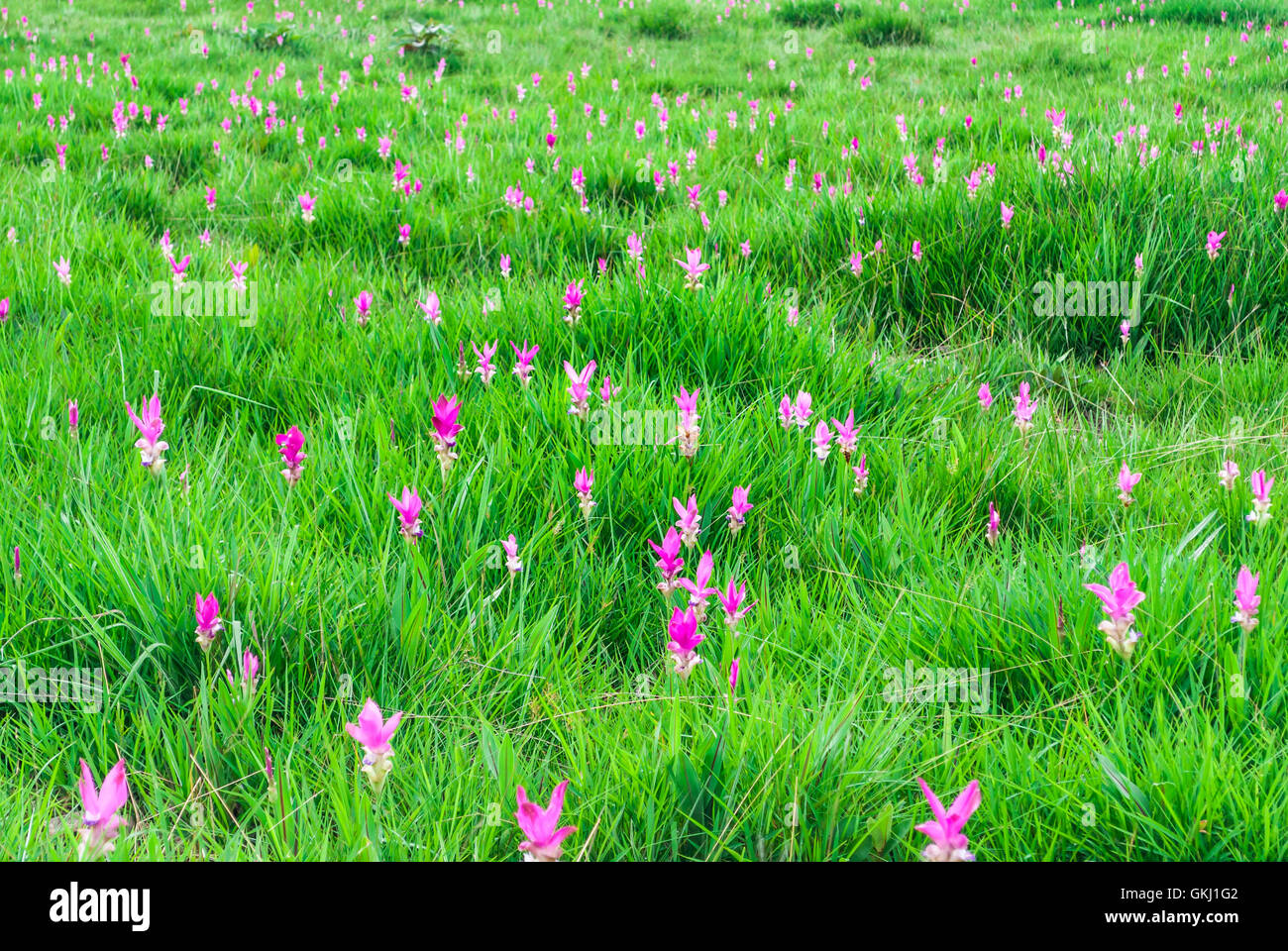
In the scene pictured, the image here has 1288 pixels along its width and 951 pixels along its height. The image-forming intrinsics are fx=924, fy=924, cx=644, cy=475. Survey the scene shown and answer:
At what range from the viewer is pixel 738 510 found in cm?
228

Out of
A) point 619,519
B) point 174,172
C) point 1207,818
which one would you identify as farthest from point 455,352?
point 174,172

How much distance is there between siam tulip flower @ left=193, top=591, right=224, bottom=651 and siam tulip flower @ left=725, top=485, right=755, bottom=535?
1.15m

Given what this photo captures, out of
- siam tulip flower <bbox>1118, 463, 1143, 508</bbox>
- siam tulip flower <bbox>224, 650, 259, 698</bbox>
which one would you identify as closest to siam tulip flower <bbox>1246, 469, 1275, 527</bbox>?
siam tulip flower <bbox>1118, 463, 1143, 508</bbox>

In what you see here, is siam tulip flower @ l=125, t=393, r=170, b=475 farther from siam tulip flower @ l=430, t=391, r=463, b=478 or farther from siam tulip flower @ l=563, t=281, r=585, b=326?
siam tulip flower @ l=563, t=281, r=585, b=326

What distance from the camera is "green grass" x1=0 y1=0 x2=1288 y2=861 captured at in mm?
1578

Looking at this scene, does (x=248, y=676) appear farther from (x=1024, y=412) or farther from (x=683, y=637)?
(x=1024, y=412)

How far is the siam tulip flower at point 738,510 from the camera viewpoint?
2.23 meters

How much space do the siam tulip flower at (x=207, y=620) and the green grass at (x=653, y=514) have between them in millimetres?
47

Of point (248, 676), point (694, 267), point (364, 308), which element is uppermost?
point (694, 267)

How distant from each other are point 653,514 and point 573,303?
1205 mm

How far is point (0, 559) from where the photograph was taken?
2100 mm

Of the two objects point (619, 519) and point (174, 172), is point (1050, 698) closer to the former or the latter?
point (619, 519)

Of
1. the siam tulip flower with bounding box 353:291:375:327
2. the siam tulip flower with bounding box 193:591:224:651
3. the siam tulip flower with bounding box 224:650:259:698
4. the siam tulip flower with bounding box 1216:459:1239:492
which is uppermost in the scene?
the siam tulip flower with bounding box 353:291:375:327

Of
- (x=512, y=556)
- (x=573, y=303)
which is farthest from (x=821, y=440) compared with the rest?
(x=573, y=303)
